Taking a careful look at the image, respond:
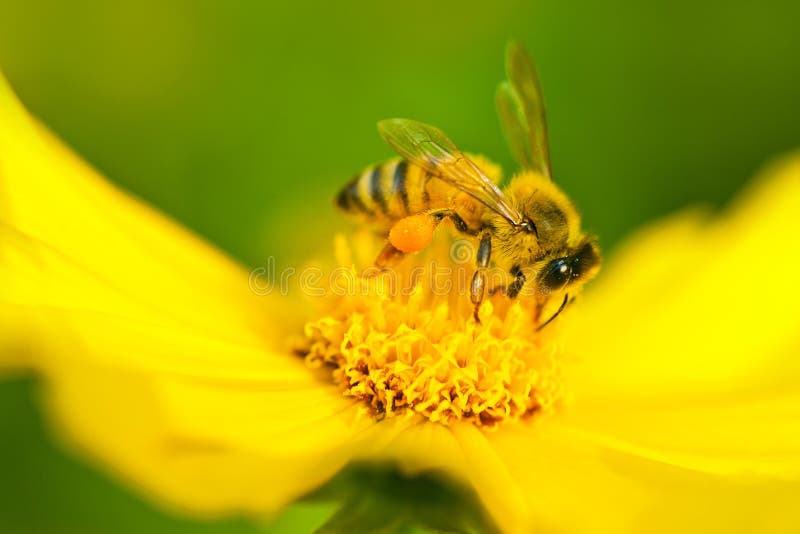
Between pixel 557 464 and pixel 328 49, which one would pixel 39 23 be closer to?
pixel 328 49

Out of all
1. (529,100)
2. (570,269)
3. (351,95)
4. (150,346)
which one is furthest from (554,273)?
(351,95)

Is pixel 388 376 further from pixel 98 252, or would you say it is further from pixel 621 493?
pixel 98 252

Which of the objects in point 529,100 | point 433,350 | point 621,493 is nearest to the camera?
point 621,493

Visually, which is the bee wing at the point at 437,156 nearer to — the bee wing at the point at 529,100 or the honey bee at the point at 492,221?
the honey bee at the point at 492,221

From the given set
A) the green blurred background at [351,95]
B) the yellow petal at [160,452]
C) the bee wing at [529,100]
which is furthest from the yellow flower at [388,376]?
the green blurred background at [351,95]

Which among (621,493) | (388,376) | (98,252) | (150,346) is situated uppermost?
(98,252)
